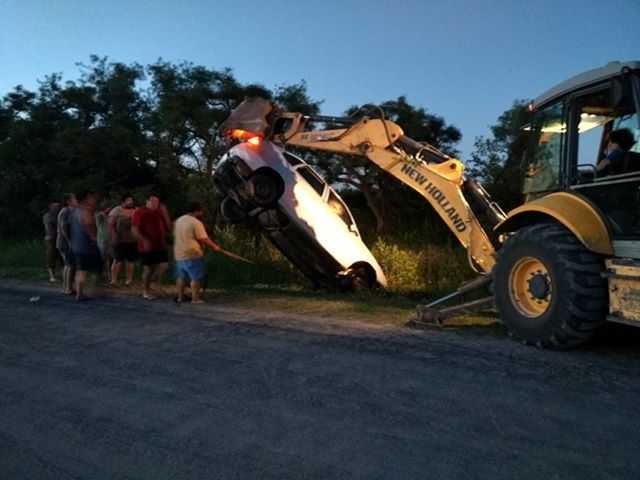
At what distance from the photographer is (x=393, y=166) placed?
330 inches

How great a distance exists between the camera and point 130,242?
1117 centimetres

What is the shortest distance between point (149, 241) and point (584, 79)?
23.5ft

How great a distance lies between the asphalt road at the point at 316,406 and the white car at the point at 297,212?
3.76 meters

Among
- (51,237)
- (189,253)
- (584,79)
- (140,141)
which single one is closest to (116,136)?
(140,141)

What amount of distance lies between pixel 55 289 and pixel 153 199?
293 centimetres

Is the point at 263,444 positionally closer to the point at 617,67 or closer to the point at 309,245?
the point at 617,67

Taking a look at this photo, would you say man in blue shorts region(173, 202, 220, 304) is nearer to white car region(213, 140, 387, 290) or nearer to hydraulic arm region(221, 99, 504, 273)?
white car region(213, 140, 387, 290)

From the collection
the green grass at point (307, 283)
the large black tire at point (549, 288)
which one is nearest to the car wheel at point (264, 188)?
the green grass at point (307, 283)

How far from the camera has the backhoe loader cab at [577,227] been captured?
4906 mm

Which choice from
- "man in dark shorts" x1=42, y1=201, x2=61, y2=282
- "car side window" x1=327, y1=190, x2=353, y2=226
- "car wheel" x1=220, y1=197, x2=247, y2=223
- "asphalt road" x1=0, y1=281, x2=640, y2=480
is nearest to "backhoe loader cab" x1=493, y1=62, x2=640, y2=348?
"asphalt road" x1=0, y1=281, x2=640, y2=480

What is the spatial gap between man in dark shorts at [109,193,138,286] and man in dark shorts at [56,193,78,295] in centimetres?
85

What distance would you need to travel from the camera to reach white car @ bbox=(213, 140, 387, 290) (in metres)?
9.92

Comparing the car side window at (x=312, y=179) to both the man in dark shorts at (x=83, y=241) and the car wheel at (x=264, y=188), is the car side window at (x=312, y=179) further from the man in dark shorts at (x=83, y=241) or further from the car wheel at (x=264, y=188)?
the man in dark shorts at (x=83, y=241)

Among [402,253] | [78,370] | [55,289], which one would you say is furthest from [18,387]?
[402,253]
